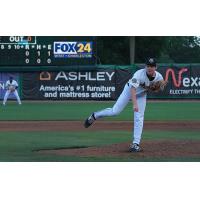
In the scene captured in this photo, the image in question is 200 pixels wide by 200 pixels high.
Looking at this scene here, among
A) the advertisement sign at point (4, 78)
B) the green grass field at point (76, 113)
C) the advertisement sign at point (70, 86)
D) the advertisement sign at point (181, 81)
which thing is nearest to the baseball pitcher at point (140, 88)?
the green grass field at point (76, 113)

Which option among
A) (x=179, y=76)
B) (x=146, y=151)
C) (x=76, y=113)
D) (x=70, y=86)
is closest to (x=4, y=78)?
(x=70, y=86)

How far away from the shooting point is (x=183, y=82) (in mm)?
33500

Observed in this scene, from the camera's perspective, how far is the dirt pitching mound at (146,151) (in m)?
9.17

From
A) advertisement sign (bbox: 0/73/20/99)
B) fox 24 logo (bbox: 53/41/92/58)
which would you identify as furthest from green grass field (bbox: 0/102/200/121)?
advertisement sign (bbox: 0/73/20/99)

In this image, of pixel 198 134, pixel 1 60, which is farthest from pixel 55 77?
pixel 198 134

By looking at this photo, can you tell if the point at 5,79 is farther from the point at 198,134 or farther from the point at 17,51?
the point at 198,134

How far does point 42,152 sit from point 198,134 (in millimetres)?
4958

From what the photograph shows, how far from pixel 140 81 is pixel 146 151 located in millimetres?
1315

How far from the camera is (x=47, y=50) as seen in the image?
2934cm

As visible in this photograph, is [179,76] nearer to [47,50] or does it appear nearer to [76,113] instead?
[47,50]

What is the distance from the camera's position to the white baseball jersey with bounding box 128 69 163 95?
9297mm

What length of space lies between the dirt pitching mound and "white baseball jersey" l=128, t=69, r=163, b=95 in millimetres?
1135

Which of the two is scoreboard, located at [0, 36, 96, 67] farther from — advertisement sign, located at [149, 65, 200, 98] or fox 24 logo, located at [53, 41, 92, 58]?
advertisement sign, located at [149, 65, 200, 98]

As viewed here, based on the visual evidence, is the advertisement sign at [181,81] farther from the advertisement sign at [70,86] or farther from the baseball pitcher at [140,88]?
the baseball pitcher at [140,88]
